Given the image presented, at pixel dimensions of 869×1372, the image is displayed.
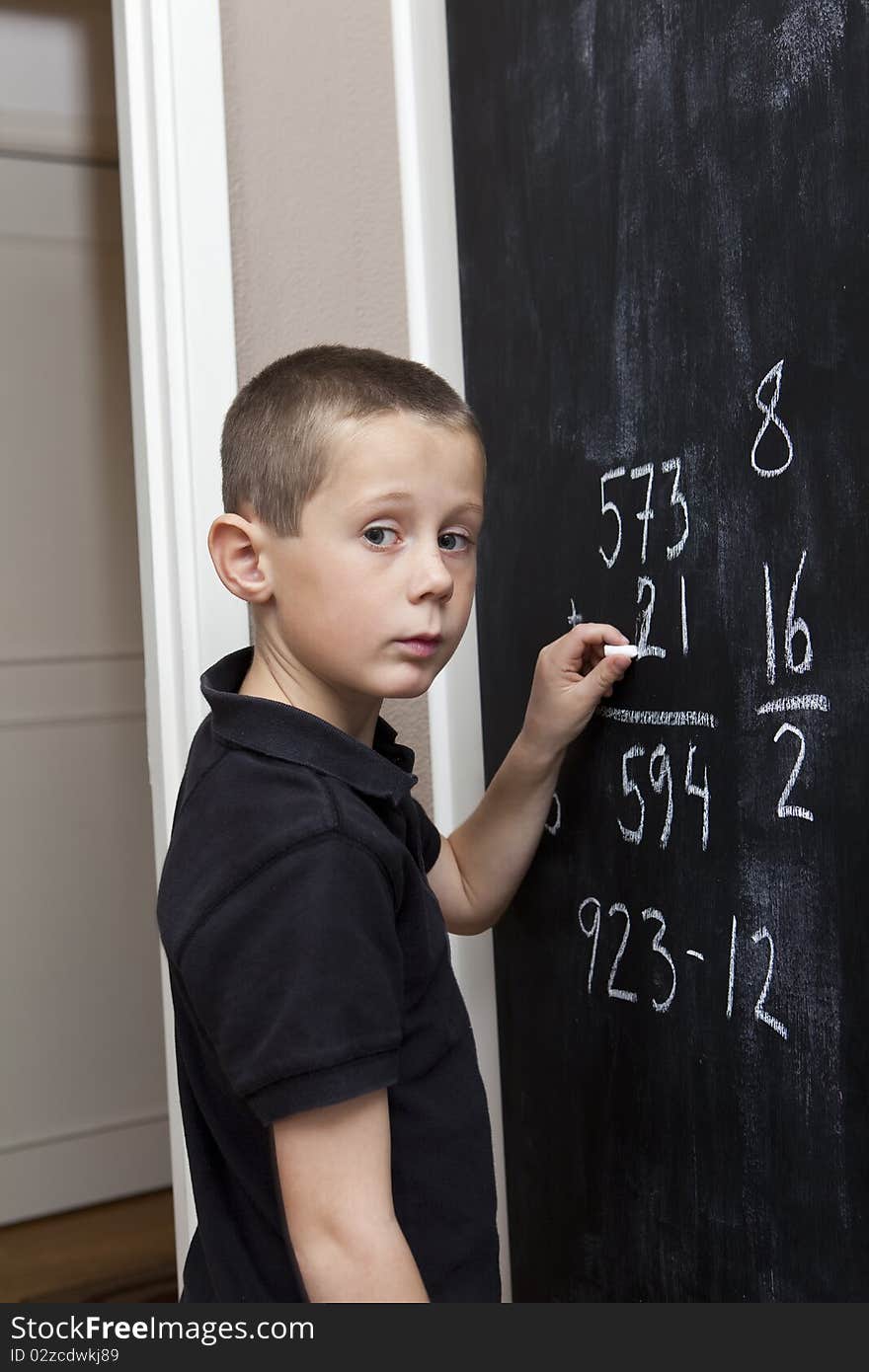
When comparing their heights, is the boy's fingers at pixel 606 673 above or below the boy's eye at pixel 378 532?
below

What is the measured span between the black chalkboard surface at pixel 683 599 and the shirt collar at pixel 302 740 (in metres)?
0.23

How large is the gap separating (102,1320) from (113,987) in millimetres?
1733

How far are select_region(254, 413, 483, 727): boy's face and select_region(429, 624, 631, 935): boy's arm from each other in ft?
0.59

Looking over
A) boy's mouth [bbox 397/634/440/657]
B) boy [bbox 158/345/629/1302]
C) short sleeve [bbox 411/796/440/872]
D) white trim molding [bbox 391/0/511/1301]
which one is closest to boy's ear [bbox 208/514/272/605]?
boy [bbox 158/345/629/1302]

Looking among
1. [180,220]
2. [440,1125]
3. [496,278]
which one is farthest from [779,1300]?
[180,220]

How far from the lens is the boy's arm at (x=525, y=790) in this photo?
102cm

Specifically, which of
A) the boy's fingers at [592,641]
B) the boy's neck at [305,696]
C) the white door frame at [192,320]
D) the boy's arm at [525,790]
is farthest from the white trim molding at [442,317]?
the boy's neck at [305,696]

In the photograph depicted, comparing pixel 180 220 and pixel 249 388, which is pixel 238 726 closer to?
pixel 249 388

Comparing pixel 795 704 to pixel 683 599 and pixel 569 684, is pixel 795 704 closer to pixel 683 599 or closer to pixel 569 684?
pixel 683 599

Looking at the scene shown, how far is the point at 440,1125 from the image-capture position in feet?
2.83

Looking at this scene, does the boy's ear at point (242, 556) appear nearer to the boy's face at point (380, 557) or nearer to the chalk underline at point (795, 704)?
the boy's face at point (380, 557)

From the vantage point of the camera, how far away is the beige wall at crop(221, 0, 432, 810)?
122cm

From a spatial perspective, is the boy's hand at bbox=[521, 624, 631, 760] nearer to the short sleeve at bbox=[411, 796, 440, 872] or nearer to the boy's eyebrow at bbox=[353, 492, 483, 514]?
the short sleeve at bbox=[411, 796, 440, 872]

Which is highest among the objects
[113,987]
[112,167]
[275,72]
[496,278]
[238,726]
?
[112,167]
